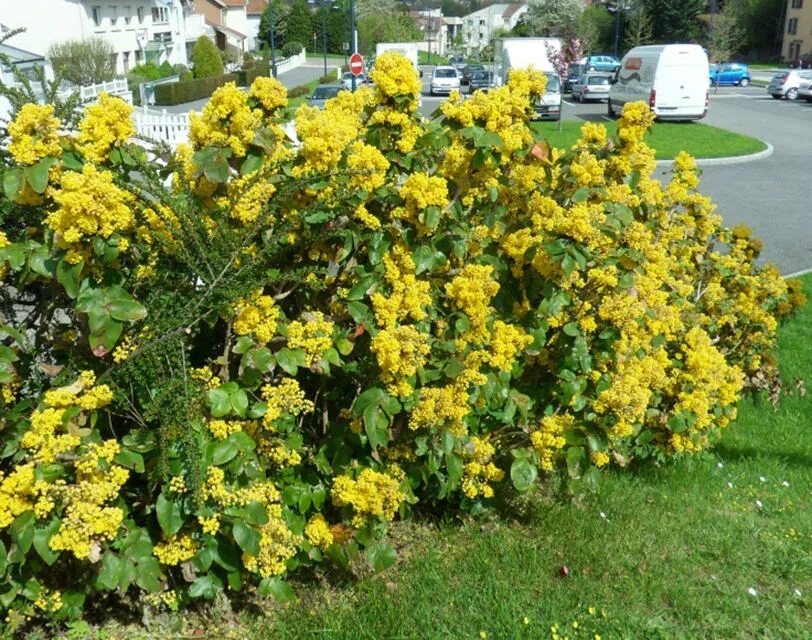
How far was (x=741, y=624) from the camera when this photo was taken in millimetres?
3037

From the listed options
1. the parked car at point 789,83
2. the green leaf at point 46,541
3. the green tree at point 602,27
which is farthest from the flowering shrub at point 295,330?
the green tree at point 602,27

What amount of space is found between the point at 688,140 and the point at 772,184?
16.8 ft

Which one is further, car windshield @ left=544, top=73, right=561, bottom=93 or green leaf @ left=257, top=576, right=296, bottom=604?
car windshield @ left=544, top=73, right=561, bottom=93

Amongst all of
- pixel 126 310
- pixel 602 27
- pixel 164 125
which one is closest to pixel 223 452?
pixel 126 310

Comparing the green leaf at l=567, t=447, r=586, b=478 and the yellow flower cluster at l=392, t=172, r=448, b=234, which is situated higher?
the yellow flower cluster at l=392, t=172, r=448, b=234

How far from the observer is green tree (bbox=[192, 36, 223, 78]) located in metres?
45.6

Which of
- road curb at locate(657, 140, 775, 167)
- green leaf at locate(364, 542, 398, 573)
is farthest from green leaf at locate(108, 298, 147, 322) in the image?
road curb at locate(657, 140, 775, 167)

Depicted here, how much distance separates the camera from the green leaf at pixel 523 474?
10.3ft

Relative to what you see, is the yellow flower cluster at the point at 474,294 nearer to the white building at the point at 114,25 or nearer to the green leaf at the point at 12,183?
the green leaf at the point at 12,183

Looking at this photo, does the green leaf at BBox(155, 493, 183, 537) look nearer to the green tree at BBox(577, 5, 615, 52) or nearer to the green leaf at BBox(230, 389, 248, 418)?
the green leaf at BBox(230, 389, 248, 418)

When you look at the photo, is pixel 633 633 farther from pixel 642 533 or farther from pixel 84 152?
pixel 84 152

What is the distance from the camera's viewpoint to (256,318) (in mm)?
2666

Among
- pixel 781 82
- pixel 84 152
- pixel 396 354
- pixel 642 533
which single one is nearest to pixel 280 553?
pixel 396 354

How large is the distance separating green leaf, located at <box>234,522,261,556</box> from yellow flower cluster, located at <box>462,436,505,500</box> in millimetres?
961
